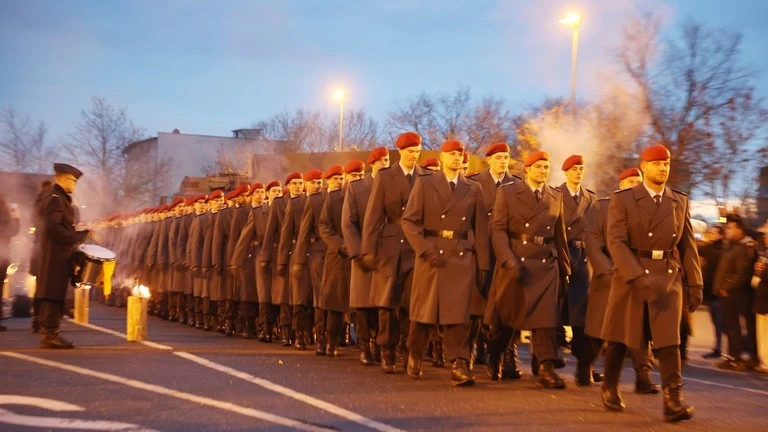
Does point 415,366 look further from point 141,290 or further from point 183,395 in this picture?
point 141,290

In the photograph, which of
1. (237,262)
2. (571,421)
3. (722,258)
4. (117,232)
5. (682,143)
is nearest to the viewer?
(571,421)

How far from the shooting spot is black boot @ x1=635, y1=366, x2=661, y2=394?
10155mm

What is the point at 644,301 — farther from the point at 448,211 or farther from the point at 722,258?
the point at 722,258

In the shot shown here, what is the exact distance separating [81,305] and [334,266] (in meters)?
7.22

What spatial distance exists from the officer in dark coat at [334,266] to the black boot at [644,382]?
13.8 ft

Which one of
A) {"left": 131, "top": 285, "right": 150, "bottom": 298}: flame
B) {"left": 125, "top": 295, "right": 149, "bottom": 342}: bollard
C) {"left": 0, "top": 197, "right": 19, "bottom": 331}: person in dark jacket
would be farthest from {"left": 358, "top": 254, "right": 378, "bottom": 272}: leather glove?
{"left": 131, "top": 285, "right": 150, "bottom": 298}: flame

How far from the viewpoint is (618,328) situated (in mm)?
8711

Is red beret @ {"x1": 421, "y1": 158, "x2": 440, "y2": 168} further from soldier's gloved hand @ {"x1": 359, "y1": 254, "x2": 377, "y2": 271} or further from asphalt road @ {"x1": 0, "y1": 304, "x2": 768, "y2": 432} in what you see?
asphalt road @ {"x1": 0, "y1": 304, "x2": 768, "y2": 432}

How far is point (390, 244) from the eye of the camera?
452 inches

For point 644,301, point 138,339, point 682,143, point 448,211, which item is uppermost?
point 682,143

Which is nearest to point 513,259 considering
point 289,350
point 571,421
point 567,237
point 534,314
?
point 534,314

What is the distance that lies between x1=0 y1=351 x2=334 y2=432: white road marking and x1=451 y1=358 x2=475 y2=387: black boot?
2390 millimetres

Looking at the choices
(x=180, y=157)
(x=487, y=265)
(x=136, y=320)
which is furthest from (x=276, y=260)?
(x=180, y=157)

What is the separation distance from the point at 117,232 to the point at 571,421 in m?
21.8
